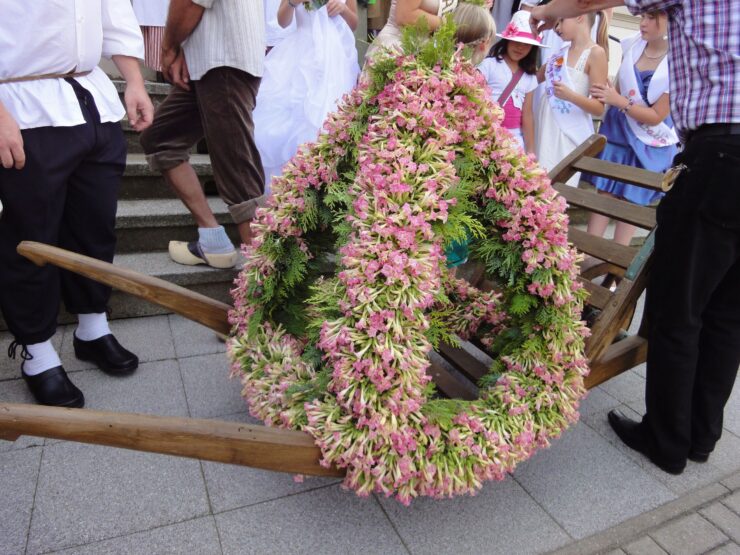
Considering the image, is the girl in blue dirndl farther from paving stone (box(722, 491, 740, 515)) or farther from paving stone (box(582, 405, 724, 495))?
paving stone (box(722, 491, 740, 515))

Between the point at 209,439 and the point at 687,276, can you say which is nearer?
the point at 209,439

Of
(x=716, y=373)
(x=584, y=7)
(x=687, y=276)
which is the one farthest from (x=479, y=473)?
(x=584, y=7)

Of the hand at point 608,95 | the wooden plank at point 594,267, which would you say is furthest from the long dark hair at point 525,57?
the wooden plank at point 594,267

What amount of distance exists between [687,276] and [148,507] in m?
2.07

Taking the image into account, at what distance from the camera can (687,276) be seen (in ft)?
6.14

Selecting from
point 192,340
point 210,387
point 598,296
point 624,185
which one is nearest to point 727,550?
point 598,296

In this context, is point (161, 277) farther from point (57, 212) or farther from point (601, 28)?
point (601, 28)

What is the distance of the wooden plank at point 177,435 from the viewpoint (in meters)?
1.03

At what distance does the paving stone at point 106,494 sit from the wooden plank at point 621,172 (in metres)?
2.15

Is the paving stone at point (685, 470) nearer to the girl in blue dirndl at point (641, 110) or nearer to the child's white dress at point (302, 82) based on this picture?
the girl in blue dirndl at point (641, 110)

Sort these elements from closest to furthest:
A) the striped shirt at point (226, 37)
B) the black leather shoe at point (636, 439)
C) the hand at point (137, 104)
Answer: the black leather shoe at point (636, 439)
the hand at point (137, 104)
the striped shirt at point (226, 37)

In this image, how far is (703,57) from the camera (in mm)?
1701

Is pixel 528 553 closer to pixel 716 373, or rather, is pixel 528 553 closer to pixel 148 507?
pixel 716 373

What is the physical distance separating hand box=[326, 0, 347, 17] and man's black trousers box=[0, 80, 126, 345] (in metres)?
1.58
